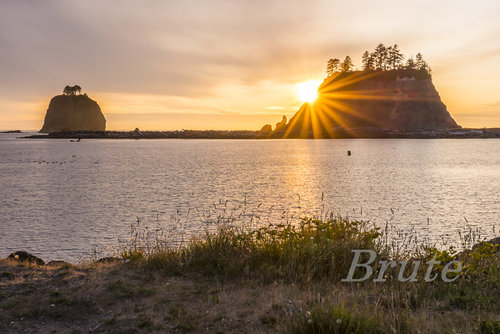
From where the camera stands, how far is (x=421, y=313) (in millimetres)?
6293

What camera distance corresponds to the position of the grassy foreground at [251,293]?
591cm

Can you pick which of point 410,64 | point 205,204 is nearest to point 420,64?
point 410,64

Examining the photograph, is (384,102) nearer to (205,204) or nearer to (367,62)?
(367,62)

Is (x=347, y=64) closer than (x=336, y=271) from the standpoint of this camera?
No

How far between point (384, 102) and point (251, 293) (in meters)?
157

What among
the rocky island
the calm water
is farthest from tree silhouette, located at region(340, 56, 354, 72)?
the calm water

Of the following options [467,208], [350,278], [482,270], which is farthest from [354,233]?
[467,208]

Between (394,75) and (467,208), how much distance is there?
14173 centimetres

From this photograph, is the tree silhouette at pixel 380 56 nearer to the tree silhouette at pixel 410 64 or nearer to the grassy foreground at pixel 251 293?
the tree silhouette at pixel 410 64

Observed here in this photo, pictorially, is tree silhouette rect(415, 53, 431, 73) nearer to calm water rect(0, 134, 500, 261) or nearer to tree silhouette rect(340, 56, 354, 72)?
tree silhouette rect(340, 56, 354, 72)

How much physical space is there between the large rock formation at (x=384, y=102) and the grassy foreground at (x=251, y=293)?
153m

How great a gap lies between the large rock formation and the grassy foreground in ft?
503

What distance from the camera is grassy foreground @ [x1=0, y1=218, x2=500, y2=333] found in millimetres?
5906

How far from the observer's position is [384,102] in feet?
495
